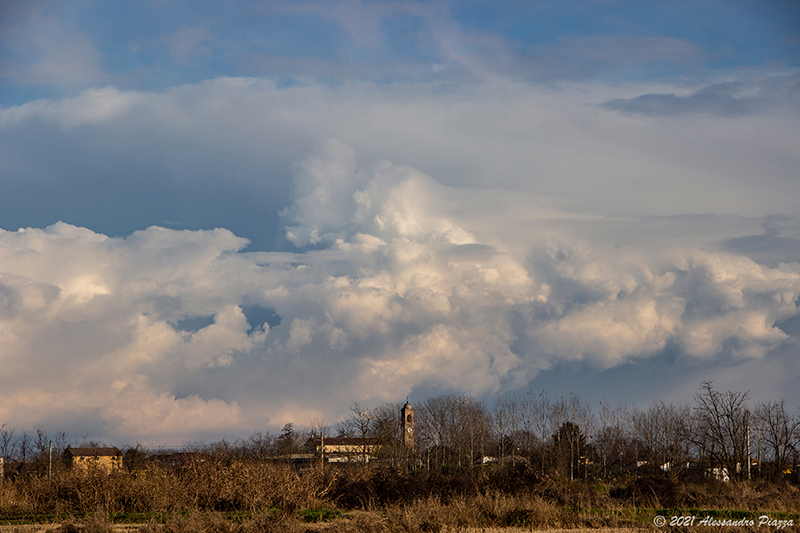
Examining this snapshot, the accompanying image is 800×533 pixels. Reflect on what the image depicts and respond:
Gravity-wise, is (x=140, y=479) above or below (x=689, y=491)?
above

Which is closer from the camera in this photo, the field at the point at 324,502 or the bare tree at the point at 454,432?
the field at the point at 324,502

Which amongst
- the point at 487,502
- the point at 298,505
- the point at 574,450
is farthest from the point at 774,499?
the point at 574,450

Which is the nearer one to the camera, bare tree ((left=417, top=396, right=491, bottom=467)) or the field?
the field

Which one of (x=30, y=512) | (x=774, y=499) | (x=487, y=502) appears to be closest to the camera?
(x=487, y=502)

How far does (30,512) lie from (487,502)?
60.0 feet

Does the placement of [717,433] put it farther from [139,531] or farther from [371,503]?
[139,531]

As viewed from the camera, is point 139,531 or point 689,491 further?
point 689,491

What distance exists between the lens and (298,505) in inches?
1134

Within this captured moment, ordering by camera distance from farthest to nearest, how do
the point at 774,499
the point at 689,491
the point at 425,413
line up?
the point at 425,413, the point at 689,491, the point at 774,499

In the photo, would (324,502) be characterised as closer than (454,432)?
Yes

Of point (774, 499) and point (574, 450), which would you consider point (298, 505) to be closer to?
point (774, 499)

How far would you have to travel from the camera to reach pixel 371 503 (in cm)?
2928

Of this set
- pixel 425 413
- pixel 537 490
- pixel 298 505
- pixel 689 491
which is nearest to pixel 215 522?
pixel 298 505

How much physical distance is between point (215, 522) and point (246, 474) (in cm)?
798
